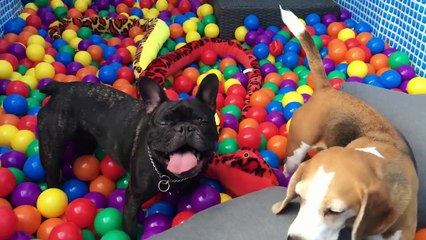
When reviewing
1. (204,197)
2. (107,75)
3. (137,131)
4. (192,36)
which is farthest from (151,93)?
(192,36)

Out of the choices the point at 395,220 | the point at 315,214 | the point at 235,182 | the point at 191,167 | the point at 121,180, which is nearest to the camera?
the point at 315,214

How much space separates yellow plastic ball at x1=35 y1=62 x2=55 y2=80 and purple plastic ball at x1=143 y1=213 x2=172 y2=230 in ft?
5.42

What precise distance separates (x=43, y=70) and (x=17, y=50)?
43 centimetres

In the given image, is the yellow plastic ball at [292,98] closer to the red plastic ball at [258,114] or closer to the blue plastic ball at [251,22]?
the red plastic ball at [258,114]

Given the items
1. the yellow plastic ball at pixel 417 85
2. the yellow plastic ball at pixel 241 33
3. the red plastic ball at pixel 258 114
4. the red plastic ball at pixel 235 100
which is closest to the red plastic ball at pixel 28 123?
the red plastic ball at pixel 235 100

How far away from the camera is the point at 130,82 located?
3.35 metres

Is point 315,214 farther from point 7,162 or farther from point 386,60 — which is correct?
point 386,60

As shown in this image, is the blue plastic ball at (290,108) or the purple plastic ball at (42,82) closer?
the blue plastic ball at (290,108)

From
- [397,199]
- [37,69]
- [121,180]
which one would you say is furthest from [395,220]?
[37,69]

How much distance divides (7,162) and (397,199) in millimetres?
2055

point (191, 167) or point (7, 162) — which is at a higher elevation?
point (191, 167)

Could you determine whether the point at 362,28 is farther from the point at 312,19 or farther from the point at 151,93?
the point at 151,93

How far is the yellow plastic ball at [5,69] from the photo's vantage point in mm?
3205

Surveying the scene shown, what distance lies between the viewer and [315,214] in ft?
4.70
